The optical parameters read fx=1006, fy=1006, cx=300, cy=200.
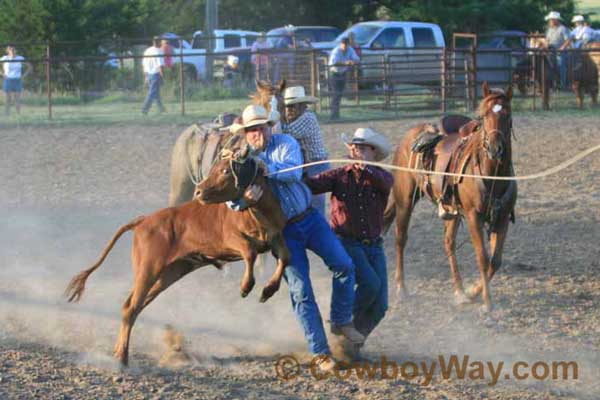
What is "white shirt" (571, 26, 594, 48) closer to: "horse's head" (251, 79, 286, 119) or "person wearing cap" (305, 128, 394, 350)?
"horse's head" (251, 79, 286, 119)

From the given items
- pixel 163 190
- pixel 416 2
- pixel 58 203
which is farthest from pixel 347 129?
pixel 416 2

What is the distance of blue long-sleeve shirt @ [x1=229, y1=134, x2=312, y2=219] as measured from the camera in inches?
225

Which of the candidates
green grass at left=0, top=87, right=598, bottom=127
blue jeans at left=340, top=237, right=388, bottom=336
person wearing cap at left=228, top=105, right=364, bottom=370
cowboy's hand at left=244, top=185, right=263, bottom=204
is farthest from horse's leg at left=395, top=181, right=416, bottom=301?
green grass at left=0, top=87, right=598, bottom=127

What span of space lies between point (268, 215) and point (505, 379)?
5.43ft

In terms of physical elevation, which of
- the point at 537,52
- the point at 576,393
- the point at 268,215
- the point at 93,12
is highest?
the point at 93,12

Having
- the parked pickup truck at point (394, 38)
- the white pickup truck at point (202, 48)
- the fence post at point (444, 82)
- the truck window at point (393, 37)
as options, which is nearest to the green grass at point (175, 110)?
the fence post at point (444, 82)

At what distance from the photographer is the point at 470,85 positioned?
797 inches

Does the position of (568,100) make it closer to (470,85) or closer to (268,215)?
(470,85)

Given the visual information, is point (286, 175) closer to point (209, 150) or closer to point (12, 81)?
point (209, 150)

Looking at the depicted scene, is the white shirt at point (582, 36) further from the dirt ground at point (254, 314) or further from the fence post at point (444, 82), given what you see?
the dirt ground at point (254, 314)

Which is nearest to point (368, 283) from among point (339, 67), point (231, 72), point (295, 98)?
point (295, 98)

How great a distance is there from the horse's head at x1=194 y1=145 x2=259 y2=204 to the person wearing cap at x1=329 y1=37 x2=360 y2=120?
43.7 feet

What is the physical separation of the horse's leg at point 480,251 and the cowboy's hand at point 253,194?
8.36 ft

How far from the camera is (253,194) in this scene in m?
5.52
